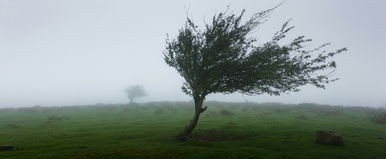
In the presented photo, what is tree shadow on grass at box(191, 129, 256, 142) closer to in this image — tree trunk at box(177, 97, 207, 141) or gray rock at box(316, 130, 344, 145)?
tree trunk at box(177, 97, 207, 141)

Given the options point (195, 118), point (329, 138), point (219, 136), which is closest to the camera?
point (329, 138)

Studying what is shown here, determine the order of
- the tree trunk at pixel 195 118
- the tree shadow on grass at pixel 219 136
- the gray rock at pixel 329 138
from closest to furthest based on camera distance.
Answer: the gray rock at pixel 329 138, the tree trunk at pixel 195 118, the tree shadow on grass at pixel 219 136

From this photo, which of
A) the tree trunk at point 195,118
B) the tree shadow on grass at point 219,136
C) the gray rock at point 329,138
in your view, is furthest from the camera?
the tree shadow on grass at point 219,136

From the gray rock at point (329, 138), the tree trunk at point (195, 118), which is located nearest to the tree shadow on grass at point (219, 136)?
the tree trunk at point (195, 118)

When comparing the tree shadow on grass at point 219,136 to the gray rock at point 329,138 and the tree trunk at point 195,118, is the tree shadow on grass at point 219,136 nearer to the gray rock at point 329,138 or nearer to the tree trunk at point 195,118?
the tree trunk at point 195,118

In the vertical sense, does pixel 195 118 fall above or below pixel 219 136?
above

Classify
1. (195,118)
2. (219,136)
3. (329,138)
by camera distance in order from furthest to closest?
(219,136) < (195,118) < (329,138)

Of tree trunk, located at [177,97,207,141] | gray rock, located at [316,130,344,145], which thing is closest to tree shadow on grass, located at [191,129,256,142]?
tree trunk, located at [177,97,207,141]

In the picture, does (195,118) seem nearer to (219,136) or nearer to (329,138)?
(219,136)

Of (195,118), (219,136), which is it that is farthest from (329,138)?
(195,118)

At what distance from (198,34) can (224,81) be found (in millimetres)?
6064

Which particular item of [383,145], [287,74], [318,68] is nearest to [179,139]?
[287,74]

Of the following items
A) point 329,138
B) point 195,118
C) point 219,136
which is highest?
point 195,118

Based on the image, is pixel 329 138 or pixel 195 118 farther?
pixel 195 118
